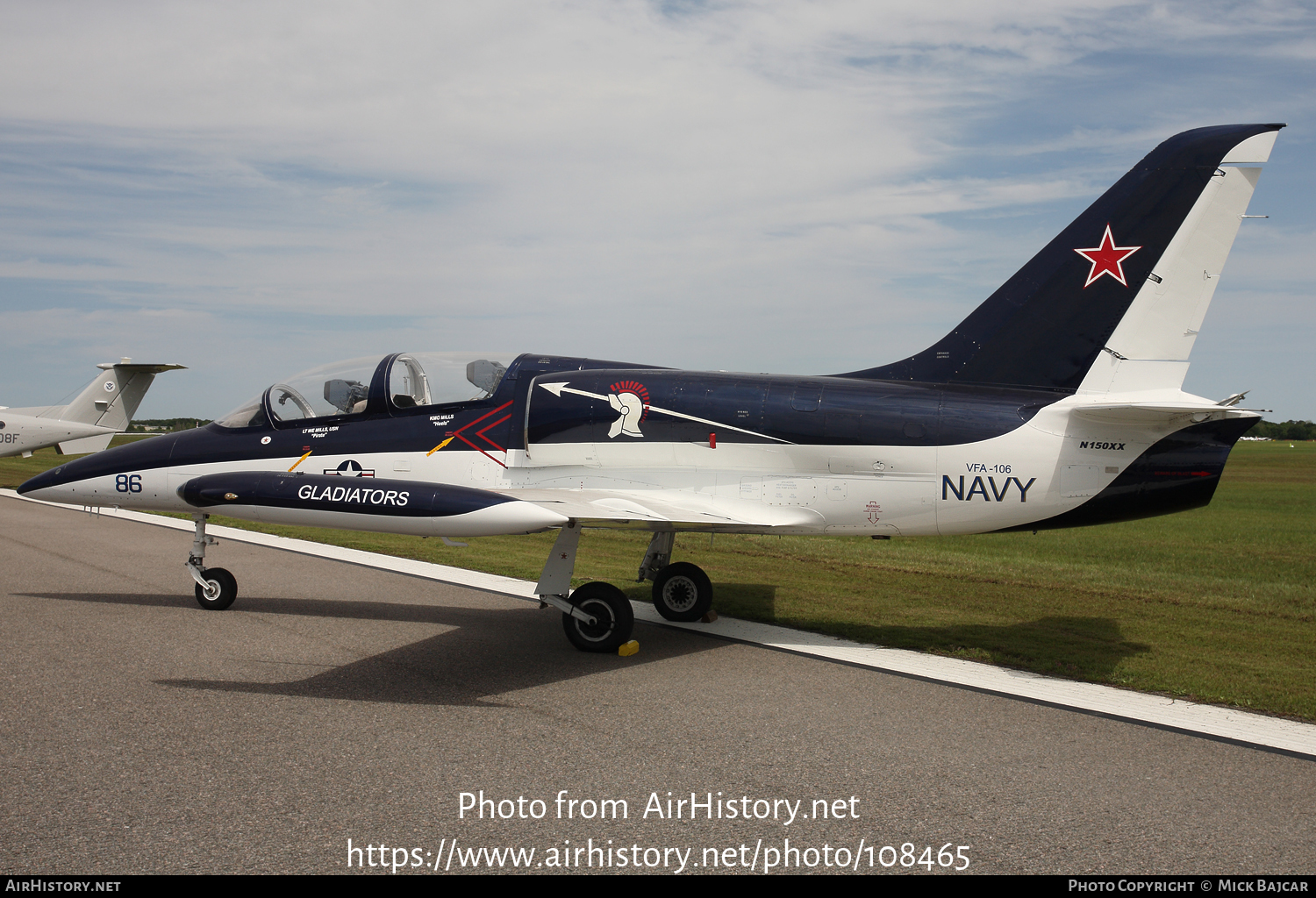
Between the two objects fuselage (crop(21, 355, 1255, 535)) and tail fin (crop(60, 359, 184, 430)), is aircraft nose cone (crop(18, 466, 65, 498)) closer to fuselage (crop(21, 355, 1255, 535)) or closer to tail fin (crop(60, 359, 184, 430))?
fuselage (crop(21, 355, 1255, 535))

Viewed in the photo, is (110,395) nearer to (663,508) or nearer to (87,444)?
(87,444)

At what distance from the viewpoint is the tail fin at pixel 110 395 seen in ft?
131

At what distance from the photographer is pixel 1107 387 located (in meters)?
8.89

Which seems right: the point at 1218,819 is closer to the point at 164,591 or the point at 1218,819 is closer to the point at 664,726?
the point at 664,726

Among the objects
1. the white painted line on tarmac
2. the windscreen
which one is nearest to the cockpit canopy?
the windscreen

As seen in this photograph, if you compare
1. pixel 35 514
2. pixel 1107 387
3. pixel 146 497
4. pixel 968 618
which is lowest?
pixel 35 514

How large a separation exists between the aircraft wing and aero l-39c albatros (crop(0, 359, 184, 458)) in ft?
120

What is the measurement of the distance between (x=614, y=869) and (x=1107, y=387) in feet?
22.8

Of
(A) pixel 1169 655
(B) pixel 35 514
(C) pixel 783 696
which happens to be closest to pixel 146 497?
(C) pixel 783 696

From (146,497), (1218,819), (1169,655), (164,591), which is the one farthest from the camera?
(164,591)

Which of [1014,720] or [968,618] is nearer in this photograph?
[1014,720]

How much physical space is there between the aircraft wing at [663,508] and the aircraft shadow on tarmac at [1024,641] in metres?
1.84

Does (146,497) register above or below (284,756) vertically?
above

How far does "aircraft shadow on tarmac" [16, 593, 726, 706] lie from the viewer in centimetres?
751
